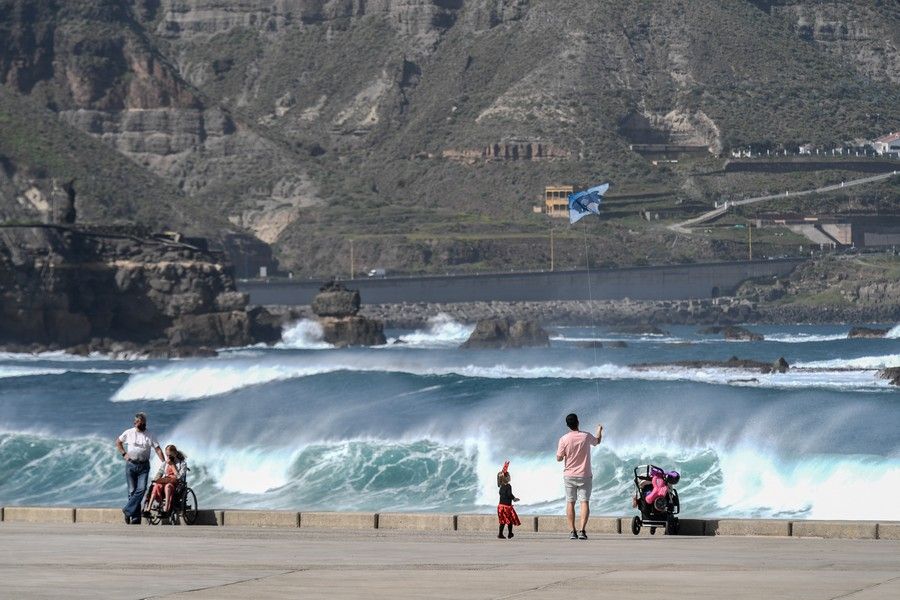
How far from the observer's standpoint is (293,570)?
82.7ft

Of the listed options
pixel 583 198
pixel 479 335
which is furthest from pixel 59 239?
pixel 583 198

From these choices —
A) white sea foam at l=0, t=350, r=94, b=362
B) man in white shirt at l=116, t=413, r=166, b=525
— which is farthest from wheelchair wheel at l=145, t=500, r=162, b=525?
white sea foam at l=0, t=350, r=94, b=362

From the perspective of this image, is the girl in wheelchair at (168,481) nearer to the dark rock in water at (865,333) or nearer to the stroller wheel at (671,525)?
the stroller wheel at (671,525)

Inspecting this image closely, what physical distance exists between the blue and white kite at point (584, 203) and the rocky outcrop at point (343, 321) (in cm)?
12118

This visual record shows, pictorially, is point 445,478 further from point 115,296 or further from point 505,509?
point 115,296

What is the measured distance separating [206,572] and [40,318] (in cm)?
13278

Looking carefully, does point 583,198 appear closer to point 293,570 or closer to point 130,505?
point 130,505

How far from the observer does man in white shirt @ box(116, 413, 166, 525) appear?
3359 centimetres

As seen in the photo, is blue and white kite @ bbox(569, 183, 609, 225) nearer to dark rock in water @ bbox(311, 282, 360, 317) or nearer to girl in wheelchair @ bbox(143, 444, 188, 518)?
girl in wheelchair @ bbox(143, 444, 188, 518)

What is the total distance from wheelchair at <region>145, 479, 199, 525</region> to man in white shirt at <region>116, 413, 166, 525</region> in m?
0.20

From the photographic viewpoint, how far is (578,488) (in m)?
30.6

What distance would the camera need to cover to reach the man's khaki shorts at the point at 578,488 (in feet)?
99.9

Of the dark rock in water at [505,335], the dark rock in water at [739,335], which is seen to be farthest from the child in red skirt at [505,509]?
Result: the dark rock in water at [739,335]

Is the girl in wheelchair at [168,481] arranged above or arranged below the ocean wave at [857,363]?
below
